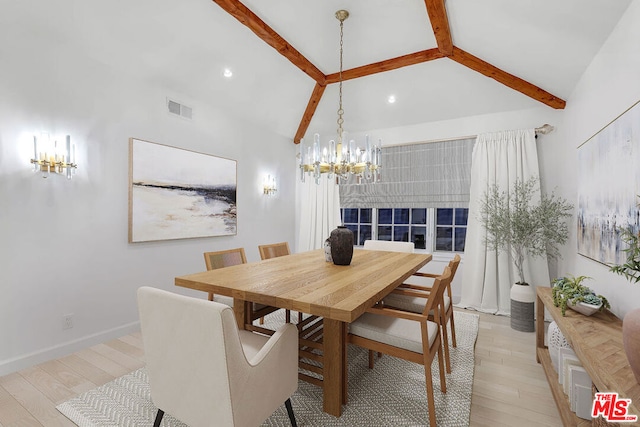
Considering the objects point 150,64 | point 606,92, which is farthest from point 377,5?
point 150,64

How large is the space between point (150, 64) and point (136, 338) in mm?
2677

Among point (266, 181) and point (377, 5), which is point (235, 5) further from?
point (266, 181)

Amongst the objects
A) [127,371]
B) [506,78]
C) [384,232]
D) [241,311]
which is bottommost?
[127,371]

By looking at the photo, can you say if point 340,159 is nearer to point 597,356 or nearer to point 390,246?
point 390,246

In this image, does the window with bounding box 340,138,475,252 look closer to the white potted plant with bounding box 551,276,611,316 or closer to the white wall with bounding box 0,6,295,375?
the white potted plant with bounding box 551,276,611,316

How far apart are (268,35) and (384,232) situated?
3.18 metres

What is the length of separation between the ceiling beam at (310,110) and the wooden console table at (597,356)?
363cm

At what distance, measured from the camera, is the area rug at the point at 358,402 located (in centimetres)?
176

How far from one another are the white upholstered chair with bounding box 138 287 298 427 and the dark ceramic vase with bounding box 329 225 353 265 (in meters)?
1.07

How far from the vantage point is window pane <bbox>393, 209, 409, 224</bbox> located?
464 centimetres

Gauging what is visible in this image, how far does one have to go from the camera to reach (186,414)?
133 centimetres

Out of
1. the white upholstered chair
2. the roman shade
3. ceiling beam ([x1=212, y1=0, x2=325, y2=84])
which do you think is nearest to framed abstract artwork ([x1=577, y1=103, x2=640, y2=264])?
the roman shade

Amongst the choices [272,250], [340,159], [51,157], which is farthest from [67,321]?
[340,159]

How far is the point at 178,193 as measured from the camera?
340cm
